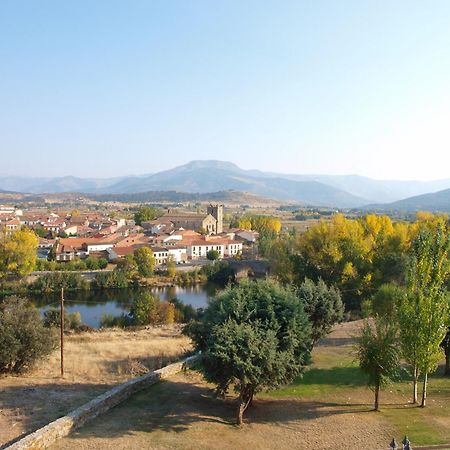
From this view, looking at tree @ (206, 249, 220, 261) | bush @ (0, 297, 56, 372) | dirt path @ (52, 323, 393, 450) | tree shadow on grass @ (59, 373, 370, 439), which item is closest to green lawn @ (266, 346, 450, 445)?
dirt path @ (52, 323, 393, 450)

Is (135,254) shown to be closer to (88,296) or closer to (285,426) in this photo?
(88,296)

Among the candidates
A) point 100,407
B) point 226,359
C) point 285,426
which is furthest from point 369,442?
point 100,407

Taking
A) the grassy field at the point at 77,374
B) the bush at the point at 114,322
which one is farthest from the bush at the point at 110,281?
the grassy field at the point at 77,374

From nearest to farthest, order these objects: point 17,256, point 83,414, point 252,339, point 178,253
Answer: point 252,339 → point 83,414 → point 17,256 → point 178,253

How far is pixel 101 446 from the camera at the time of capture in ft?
40.4

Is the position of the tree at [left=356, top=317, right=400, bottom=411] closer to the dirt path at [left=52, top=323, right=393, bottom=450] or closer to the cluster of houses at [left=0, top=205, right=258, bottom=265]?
the dirt path at [left=52, top=323, right=393, bottom=450]

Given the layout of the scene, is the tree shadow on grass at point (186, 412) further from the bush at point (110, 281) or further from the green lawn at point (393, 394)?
the bush at point (110, 281)

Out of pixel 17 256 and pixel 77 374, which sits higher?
pixel 17 256

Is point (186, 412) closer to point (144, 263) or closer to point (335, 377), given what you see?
point (335, 377)

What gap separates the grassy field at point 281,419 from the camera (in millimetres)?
12641

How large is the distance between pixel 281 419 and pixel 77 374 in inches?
339

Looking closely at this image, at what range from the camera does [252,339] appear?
13438mm

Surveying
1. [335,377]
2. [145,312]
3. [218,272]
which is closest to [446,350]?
[335,377]

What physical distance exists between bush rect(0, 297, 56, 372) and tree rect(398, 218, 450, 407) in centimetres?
1241
